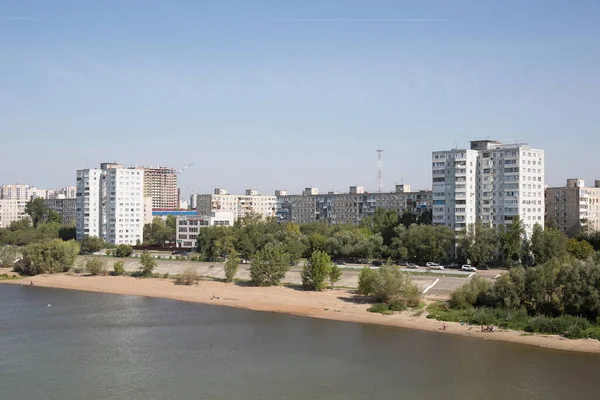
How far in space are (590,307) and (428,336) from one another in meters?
11.0

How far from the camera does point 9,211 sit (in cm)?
16500

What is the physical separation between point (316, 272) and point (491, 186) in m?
27.1

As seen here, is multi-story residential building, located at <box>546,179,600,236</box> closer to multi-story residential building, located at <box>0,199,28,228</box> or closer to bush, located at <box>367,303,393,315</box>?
bush, located at <box>367,303,393,315</box>

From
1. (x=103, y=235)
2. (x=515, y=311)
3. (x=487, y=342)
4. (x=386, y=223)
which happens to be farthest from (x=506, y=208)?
(x=103, y=235)

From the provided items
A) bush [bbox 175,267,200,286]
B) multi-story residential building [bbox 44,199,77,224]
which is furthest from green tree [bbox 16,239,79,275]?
multi-story residential building [bbox 44,199,77,224]

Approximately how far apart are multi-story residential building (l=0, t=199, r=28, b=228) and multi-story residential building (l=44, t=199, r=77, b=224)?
17.5 meters

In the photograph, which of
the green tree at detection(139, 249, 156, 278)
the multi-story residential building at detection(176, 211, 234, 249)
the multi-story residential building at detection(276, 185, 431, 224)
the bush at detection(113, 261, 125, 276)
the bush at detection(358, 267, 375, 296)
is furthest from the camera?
the multi-story residential building at detection(276, 185, 431, 224)

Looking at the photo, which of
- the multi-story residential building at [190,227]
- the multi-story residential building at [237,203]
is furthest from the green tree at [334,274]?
the multi-story residential building at [237,203]

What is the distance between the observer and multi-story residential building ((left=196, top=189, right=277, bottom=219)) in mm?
139750

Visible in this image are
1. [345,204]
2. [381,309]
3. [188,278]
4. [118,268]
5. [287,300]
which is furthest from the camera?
[345,204]

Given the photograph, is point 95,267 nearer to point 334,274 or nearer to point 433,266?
point 334,274

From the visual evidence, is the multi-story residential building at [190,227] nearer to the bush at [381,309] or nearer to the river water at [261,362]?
the river water at [261,362]

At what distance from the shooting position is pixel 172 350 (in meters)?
41.1

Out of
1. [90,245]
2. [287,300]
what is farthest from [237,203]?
[287,300]
